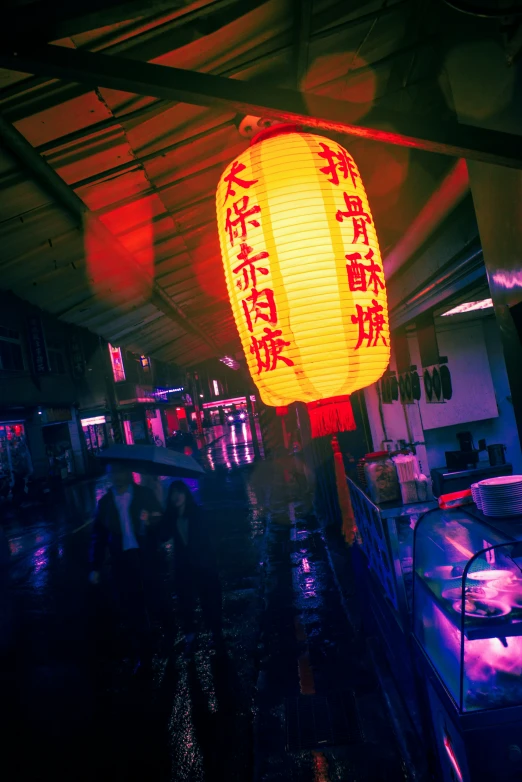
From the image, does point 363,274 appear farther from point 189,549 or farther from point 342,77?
point 189,549

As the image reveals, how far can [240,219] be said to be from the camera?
11.6ft

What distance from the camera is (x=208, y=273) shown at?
37.2 feet

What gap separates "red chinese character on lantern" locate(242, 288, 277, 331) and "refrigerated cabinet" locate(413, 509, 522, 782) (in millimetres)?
2054

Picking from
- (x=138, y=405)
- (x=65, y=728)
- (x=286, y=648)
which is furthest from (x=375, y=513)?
(x=138, y=405)

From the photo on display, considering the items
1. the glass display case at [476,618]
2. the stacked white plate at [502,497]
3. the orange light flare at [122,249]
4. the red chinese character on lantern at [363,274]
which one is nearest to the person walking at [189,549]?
the glass display case at [476,618]

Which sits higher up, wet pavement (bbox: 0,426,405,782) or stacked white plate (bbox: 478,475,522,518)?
stacked white plate (bbox: 478,475,522,518)

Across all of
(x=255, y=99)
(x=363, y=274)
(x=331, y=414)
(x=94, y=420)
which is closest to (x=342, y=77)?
(x=363, y=274)

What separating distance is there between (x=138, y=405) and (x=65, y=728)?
2918 centimetres


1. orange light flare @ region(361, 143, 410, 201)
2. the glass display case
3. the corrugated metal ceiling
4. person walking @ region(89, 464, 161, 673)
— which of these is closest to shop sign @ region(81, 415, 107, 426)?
the corrugated metal ceiling

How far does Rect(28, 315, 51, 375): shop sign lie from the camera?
21141 millimetres

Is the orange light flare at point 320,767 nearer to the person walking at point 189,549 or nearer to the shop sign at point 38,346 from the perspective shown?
the person walking at point 189,549

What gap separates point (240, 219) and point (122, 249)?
216 inches

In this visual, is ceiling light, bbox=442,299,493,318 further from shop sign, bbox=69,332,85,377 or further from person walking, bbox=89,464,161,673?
shop sign, bbox=69,332,85,377

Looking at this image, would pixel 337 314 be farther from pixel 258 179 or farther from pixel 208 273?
pixel 208 273
